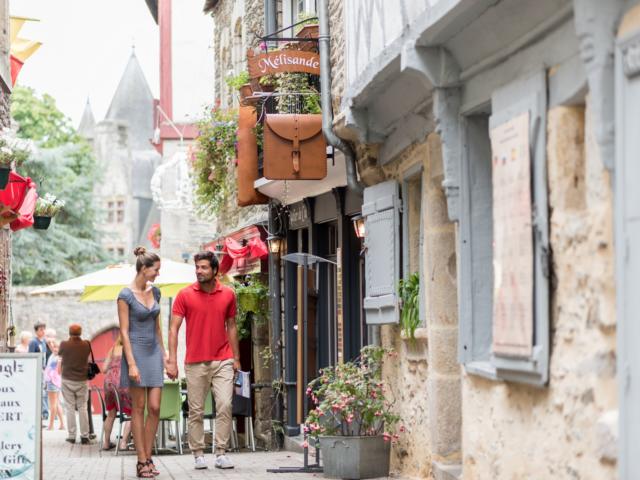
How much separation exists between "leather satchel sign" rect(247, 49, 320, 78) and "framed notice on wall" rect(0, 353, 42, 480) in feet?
16.4

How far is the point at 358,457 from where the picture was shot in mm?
10141

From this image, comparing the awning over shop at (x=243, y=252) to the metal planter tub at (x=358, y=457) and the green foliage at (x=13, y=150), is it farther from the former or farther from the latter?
the metal planter tub at (x=358, y=457)

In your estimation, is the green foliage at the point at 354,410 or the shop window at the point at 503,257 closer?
the shop window at the point at 503,257

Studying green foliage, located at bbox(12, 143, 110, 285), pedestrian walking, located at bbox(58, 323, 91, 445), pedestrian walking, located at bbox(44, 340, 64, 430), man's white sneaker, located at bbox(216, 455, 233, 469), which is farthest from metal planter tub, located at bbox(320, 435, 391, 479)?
green foliage, located at bbox(12, 143, 110, 285)

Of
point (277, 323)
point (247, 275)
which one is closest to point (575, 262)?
point (277, 323)

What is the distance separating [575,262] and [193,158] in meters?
14.5

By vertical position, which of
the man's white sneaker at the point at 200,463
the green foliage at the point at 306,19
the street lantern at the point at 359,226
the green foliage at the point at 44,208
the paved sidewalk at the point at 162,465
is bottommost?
the paved sidewalk at the point at 162,465

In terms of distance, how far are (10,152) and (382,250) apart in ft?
12.0

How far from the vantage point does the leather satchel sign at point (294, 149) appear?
12.3 meters

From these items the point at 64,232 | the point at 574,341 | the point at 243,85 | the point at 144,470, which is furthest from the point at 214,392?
the point at 64,232

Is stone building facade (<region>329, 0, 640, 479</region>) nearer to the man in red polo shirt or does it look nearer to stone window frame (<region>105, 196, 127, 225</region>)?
the man in red polo shirt

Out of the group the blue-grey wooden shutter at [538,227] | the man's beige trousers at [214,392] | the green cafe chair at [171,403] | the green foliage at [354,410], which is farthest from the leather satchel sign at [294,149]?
the blue-grey wooden shutter at [538,227]

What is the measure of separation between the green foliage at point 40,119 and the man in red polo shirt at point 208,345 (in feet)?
150

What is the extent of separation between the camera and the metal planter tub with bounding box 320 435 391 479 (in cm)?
1016
